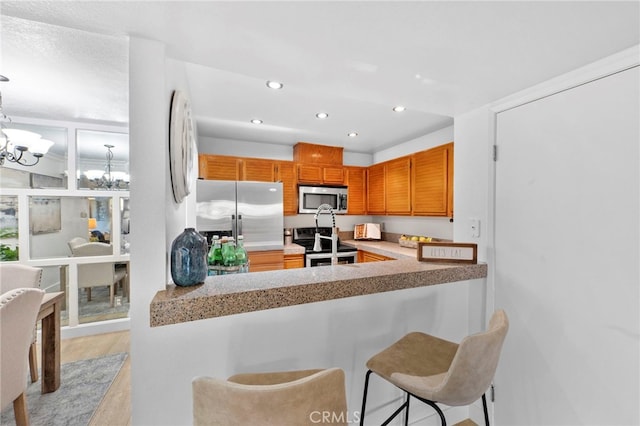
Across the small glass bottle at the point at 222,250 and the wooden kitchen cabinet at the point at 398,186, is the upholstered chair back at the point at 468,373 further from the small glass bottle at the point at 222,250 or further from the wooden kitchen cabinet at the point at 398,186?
the wooden kitchen cabinet at the point at 398,186

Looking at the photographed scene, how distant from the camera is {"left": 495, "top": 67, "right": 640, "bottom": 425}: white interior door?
3.84 ft

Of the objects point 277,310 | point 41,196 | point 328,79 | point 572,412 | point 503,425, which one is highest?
point 328,79

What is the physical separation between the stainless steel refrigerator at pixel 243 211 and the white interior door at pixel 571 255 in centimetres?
240

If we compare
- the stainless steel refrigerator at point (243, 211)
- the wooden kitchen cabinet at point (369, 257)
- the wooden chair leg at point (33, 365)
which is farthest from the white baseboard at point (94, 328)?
the wooden kitchen cabinet at point (369, 257)

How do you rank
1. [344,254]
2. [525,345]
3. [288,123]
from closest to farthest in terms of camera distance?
[525,345], [288,123], [344,254]

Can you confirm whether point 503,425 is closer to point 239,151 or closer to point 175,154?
point 175,154

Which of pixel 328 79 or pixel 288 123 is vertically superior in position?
pixel 288 123

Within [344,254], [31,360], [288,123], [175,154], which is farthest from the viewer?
[344,254]

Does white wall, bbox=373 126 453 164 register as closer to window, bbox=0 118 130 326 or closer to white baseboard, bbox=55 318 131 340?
window, bbox=0 118 130 326

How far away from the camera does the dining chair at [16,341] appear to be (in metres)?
1.44

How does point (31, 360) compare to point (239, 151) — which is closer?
point (31, 360)

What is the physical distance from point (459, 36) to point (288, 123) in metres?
2.16

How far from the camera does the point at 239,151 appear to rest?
148 inches

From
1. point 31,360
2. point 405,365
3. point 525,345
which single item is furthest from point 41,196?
point 525,345
